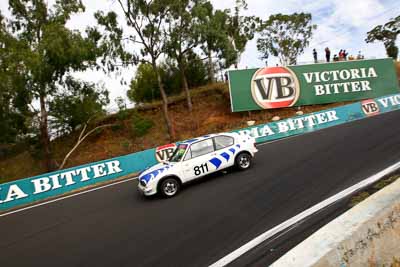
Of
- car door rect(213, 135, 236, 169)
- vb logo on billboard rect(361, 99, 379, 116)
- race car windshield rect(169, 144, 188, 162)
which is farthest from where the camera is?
vb logo on billboard rect(361, 99, 379, 116)

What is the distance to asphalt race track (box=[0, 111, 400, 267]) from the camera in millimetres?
4820

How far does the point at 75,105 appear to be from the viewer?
68.7 feet

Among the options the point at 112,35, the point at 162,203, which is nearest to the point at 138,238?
the point at 162,203

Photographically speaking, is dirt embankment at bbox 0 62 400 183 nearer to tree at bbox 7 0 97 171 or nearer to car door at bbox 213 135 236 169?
tree at bbox 7 0 97 171

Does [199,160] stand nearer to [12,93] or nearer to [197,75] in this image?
[12,93]

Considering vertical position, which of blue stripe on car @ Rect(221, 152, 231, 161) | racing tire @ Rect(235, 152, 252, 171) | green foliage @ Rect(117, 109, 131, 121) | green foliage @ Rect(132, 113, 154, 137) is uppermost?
green foliage @ Rect(117, 109, 131, 121)

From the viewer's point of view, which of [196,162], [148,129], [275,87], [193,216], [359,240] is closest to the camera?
[359,240]

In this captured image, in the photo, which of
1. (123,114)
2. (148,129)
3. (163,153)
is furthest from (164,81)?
(163,153)

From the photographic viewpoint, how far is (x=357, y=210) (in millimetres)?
2629

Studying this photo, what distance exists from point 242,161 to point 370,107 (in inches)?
545

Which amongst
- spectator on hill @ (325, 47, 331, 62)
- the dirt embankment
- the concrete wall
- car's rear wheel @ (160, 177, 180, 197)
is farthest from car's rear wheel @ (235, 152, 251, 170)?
spectator on hill @ (325, 47, 331, 62)

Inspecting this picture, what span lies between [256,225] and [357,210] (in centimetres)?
272

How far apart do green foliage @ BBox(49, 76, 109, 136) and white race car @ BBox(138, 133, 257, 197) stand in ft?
49.3

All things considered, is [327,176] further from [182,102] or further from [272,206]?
[182,102]
